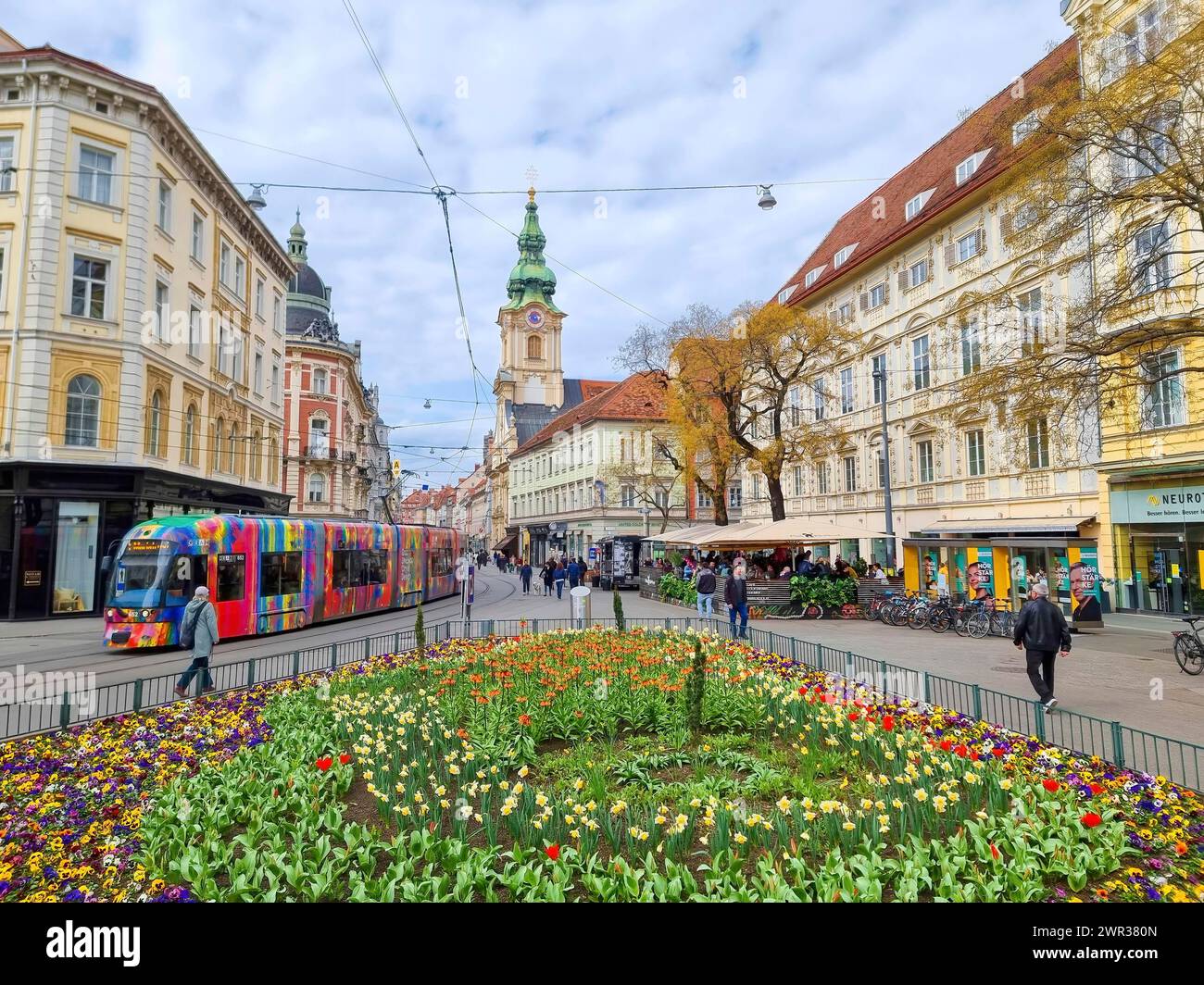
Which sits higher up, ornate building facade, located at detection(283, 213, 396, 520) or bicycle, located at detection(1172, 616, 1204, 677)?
ornate building facade, located at detection(283, 213, 396, 520)

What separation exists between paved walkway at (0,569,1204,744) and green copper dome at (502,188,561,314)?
77338 millimetres

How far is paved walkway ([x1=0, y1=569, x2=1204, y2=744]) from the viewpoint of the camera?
35.7ft

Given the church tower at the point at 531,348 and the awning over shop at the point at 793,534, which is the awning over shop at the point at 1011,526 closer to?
the awning over shop at the point at 793,534

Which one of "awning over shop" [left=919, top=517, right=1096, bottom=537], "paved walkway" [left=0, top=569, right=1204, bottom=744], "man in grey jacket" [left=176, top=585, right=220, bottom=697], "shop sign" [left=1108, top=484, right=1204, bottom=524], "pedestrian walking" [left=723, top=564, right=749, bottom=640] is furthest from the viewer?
"awning over shop" [left=919, top=517, right=1096, bottom=537]

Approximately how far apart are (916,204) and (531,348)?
67.3 m

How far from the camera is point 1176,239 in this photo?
21516mm

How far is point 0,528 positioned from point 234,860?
24758 mm

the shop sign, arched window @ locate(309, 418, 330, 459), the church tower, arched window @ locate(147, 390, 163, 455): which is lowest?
the shop sign

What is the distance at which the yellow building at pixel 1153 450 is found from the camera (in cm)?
2159

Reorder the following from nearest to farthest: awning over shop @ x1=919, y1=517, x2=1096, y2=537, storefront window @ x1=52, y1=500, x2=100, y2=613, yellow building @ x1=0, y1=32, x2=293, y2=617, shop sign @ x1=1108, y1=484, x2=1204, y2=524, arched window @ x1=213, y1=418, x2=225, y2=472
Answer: shop sign @ x1=1108, y1=484, x2=1204, y2=524
yellow building @ x1=0, y1=32, x2=293, y2=617
storefront window @ x1=52, y1=500, x2=100, y2=613
awning over shop @ x1=919, y1=517, x2=1096, y2=537
arched window @ x1=213, y1=418, x2=225, y2=472

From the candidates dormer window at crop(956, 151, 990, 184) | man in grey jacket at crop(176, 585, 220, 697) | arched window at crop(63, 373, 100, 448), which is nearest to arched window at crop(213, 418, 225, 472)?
arched window at crop(63, 373, 100, 448)

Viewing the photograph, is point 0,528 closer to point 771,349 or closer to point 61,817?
point 61,817

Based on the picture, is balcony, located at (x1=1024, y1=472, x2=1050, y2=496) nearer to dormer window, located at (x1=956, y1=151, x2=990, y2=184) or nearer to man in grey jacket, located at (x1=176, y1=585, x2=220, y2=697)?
dormer window, located at (x1=956, y1=151, x2=990, y2=184)

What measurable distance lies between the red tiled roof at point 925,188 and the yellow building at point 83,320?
28767 millimetres
